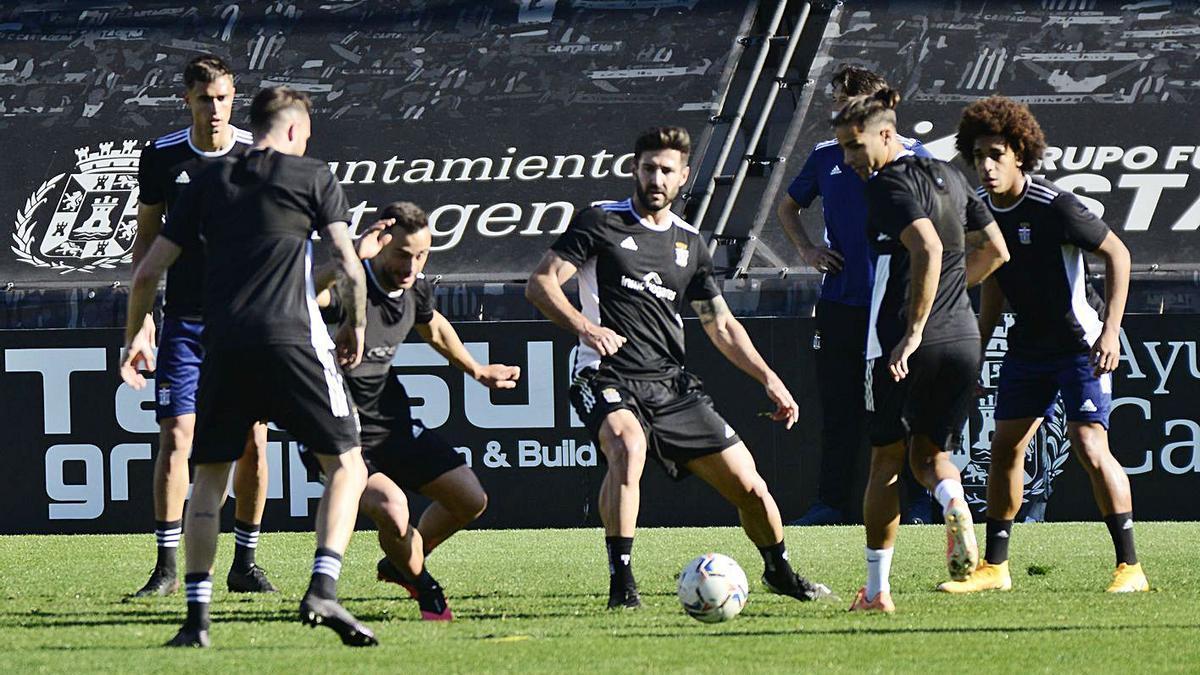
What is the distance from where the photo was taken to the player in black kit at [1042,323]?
25.5 ft

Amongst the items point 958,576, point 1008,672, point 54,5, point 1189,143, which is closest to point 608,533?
point 958,576

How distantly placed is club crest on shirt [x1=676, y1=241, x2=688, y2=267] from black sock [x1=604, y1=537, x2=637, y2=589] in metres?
1.15

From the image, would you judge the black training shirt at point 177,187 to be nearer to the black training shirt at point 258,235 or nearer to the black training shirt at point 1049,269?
the black training shirt at point 258,235

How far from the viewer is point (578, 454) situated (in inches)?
485

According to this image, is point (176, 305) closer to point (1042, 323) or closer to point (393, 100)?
point (1042, 323)

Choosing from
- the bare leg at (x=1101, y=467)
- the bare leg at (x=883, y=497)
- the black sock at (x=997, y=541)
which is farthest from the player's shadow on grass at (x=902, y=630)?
the black sock at (x=997, y=541)

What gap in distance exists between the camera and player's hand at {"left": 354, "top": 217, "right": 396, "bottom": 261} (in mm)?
6594

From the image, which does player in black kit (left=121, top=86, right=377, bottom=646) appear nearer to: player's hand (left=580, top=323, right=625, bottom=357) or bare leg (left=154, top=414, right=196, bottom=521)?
player's hand (left=580, top=323, right=625, bottom=357)

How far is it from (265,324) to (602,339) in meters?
1.71

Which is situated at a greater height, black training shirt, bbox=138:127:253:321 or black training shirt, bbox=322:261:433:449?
black training shirt, bbox=138:127:253:321

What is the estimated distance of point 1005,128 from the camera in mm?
7711

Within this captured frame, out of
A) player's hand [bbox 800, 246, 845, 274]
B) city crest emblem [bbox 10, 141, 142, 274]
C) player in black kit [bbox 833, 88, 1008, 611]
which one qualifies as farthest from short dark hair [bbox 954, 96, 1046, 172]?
city crest emblem [bbox 10, 141, 142, 274]

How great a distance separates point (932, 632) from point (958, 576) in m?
0.84

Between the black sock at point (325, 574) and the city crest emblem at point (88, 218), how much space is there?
923cm
